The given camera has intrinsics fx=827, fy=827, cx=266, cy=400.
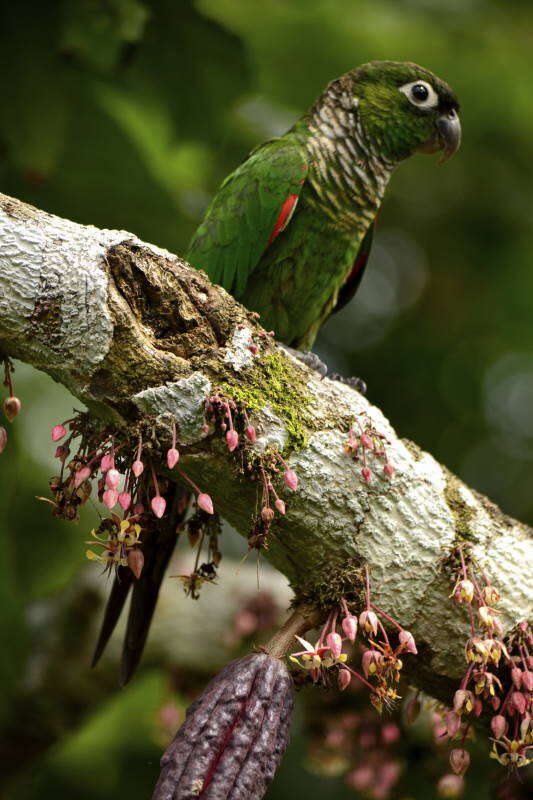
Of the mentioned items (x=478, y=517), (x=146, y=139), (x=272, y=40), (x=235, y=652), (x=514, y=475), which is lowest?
(x=235, y=652)

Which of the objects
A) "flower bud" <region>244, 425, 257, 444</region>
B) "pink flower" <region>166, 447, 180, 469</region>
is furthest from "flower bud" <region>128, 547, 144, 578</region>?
"flower bud" <region>244, 425, 257, 444</region>

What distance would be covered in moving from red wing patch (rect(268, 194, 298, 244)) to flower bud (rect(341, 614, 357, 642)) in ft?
5.90

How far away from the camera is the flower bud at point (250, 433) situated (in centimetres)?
197

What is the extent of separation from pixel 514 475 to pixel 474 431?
464 millimetres

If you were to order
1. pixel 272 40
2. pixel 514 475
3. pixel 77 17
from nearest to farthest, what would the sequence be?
pixel 77 17 → pixel 272 40 → pixel 514 475

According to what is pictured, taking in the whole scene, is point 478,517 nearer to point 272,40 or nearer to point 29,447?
point 29,447

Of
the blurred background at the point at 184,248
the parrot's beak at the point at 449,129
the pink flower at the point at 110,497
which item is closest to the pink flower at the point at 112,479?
the pink flower at the point at 110,497

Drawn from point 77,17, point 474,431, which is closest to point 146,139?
point 77,17

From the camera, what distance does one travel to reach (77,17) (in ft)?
10.4

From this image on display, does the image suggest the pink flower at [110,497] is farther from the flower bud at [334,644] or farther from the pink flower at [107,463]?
the flower bud at [334,644]

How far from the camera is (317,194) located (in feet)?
11.4

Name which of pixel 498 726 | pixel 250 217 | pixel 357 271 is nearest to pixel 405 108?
pixel 357 271

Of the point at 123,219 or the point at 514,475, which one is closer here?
the point at 123,219

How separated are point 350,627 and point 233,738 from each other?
0.36 meters
